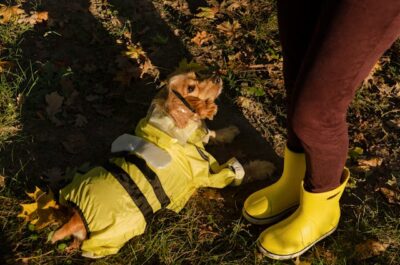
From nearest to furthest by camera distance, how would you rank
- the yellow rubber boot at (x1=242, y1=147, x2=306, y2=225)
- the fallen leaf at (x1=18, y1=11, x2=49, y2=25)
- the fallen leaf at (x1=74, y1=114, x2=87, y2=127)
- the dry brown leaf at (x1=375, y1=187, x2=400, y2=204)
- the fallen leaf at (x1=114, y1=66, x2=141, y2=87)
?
the yellow rubber boot at (x1=242, y1=147, x2=306, y2=225), the dry brown leaf at (x1=375, y1=187, x2=400, y2=204), the fallen leaf at (x1=74, y1=114, x2=87, y2=127), the fallen leaf at (x1=114, y1=66, x2=141, y2=87), the fallen leaf at (x1=18, y1=11, x2=49, y2=25)

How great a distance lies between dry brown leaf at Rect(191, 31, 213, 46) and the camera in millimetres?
4957

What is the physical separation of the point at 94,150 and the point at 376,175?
7.70 ft

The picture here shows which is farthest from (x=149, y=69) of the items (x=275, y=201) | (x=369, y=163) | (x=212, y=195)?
(x=369, y=163)

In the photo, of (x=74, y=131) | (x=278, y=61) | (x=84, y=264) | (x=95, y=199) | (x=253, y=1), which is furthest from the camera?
(x=253, y=1)

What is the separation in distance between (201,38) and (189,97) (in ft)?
5.44

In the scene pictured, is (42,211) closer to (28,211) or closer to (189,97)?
(28,211)

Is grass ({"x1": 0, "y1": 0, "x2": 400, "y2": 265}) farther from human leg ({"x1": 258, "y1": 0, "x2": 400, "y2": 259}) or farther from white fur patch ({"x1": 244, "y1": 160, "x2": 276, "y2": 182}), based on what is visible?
human leg ({"x1": 258, "y1": 0, "x2": 400, "y2": 259})

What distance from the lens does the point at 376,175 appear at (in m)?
3.86

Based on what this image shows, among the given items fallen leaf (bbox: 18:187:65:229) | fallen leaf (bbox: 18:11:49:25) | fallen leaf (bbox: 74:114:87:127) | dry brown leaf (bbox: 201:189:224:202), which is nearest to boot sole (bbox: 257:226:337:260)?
dry brown leaf (bbox: 201:189:224:202)

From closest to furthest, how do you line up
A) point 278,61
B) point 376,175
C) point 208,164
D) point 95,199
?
point 95,199
point 208,164
point 376,175
point 278,61

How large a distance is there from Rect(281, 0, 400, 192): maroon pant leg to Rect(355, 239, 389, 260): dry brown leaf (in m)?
1.02

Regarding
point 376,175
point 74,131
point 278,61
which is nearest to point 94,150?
point 74,131

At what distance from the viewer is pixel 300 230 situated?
3.14m

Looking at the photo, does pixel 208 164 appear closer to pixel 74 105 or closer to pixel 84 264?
pixel 84 264
